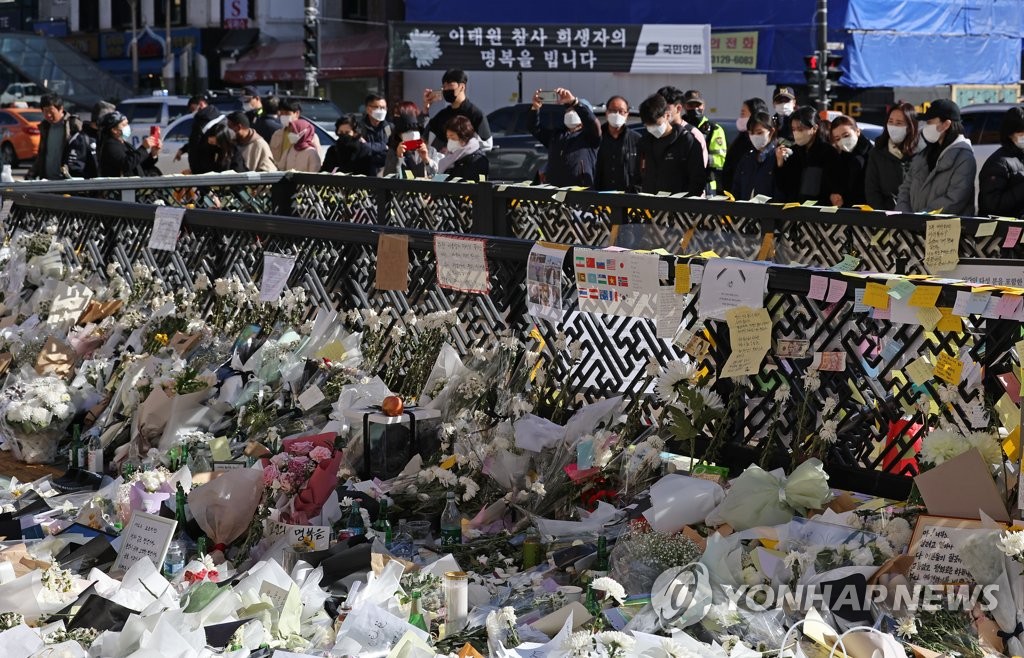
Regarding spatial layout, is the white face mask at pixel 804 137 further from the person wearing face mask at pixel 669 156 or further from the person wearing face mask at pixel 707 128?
the person wearing face mask at pixel 707 128

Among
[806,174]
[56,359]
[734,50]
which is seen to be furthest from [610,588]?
[734,50]

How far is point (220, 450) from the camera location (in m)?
6.77

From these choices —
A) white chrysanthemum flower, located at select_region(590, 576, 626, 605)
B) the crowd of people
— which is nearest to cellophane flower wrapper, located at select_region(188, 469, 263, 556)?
white chrysanthemum flower, located at select_region(590, 576, 626, 605)

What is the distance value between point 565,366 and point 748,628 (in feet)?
6.60

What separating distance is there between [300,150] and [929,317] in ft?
30.7

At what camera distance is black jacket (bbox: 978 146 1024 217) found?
28.9 feet

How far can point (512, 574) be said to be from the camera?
5195 mm

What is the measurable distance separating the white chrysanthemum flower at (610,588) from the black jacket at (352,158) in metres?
9.04

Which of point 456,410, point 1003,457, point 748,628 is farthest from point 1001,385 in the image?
point 456,410

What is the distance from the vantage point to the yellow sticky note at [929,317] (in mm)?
4738

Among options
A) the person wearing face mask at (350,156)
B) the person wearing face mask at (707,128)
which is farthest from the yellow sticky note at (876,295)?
the person wearing face mask at (350,156)

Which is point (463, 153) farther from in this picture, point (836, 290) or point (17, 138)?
point (17, 138)

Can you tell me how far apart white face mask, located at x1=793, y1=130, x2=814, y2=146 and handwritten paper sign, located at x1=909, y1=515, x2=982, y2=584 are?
20.0ft

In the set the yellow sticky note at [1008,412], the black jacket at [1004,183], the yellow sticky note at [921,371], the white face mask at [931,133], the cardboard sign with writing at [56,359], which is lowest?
the cardboard sign with writing at [56,359]
